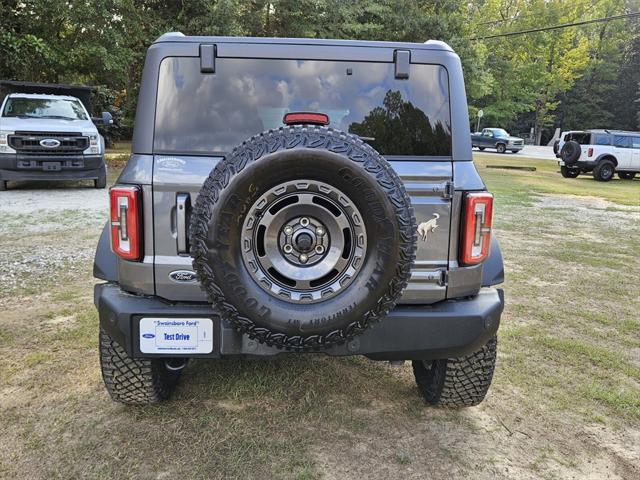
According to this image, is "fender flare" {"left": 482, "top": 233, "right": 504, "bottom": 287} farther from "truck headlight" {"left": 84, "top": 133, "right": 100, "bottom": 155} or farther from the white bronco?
the white bronco

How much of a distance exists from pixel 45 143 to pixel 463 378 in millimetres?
9831

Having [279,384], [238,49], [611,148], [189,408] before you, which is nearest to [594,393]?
[279,384]

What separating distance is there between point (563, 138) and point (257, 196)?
2100 centimetres

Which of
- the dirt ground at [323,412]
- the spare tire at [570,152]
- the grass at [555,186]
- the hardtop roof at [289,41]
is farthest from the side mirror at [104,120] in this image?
the spare tire at [570,152]

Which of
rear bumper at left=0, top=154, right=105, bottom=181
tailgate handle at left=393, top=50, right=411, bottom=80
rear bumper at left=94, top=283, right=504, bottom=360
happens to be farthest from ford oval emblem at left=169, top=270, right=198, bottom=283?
rear bumper at left=0, top=154, right=105, bottom=181

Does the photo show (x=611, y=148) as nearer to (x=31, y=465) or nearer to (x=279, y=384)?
(x=279, y=384)

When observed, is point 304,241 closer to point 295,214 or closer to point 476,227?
point 295,214

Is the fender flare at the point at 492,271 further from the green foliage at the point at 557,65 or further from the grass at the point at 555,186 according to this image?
the green foliage at the point at 557,65

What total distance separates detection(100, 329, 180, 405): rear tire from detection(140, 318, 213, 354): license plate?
0.39 meters

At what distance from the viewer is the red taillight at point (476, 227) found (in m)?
2.47

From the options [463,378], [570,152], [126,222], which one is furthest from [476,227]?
[570,152]

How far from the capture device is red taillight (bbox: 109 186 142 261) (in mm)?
2383

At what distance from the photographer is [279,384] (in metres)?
3.13

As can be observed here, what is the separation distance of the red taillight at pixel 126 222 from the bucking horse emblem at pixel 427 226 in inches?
50.4
